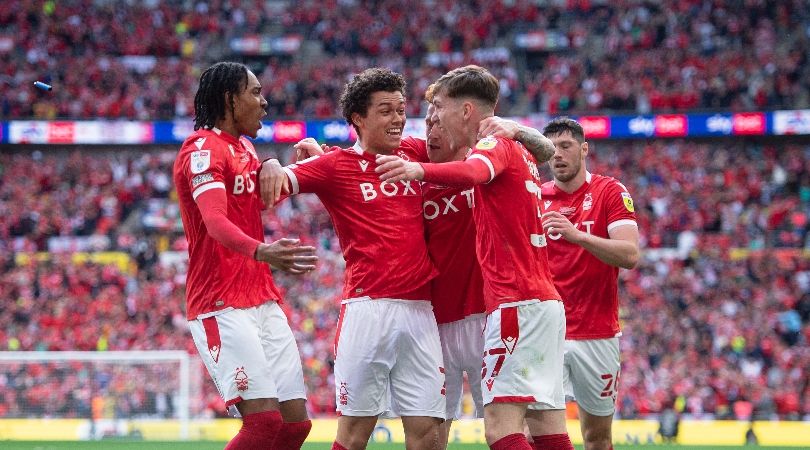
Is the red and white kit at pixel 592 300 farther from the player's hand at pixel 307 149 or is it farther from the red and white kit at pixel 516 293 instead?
the player's hand at pixel 307 149

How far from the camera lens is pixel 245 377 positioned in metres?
5.65

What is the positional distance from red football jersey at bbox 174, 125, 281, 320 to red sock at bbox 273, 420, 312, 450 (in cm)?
73

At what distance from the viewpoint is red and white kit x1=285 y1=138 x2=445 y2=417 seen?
5957 millimetres

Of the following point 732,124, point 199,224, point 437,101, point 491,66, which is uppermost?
point 491,66

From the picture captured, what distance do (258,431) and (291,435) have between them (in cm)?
32

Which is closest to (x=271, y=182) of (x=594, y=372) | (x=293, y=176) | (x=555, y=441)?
(x=293, y=176)

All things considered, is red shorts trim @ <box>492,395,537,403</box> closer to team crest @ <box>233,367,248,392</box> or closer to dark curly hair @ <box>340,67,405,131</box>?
team crest @ <box>233,367,248,392</box>

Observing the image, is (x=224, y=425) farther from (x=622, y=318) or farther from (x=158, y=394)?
(x=622, y=318)

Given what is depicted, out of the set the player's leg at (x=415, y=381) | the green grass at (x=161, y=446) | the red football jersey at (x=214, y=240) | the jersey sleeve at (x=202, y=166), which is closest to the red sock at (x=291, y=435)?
the player's leg at (x=415, y=381)

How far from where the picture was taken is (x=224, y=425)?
17469mm

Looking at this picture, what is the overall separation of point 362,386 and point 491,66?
2661 centimetres

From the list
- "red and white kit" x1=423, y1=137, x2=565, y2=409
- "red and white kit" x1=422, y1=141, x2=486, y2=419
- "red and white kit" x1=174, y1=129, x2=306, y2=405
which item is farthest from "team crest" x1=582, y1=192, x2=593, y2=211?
"red and white kit" x1=174, y1=129, x2=306, y2=405

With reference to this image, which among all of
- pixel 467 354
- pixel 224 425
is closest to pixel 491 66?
pixel 224 425

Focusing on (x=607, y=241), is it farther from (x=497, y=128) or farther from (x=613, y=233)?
(x=497, y=128)
